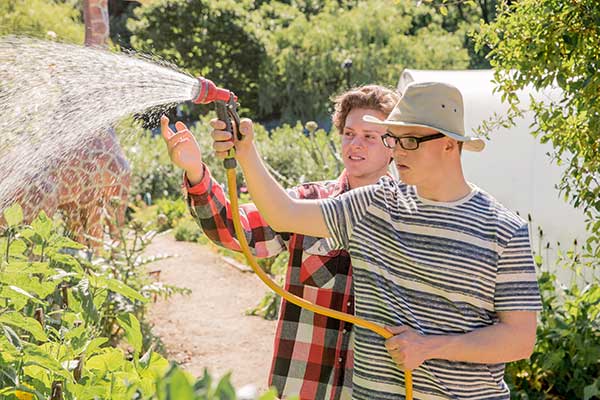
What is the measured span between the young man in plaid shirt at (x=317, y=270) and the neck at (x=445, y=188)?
0.43m

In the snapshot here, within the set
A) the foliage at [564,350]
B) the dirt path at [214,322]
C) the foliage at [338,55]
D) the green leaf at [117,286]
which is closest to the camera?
the green leaf at [117,286]

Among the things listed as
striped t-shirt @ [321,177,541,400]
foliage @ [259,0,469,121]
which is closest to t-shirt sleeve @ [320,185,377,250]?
striped t-shirt @ [321,177,541,400]

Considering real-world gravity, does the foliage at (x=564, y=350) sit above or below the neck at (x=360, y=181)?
below

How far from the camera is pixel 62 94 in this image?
8.42 ft

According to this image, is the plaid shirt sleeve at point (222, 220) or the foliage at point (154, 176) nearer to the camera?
the plaid shirt sleeve at point (222, 220)

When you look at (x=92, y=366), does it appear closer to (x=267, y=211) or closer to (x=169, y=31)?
(x=267, y=211)

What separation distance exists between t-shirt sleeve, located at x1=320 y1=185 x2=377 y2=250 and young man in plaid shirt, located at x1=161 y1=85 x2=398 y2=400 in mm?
324

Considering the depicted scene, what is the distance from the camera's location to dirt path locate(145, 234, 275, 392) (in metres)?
4.79

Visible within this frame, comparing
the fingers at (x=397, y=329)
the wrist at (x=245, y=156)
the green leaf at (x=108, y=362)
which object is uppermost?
the wrist at (x=245, y=156)

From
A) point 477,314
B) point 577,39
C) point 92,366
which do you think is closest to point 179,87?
point 92,366

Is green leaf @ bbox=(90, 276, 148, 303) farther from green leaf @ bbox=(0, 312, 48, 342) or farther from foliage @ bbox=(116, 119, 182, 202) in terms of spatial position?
foliage @ bbox=(116, 119, 182, 202)

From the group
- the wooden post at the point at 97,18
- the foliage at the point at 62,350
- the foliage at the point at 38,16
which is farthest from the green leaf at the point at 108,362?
the foliage at the point at 38,16

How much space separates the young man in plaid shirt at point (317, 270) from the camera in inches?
86.7

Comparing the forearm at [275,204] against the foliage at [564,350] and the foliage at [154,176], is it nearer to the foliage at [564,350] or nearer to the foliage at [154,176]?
the foliage at [564,350]
